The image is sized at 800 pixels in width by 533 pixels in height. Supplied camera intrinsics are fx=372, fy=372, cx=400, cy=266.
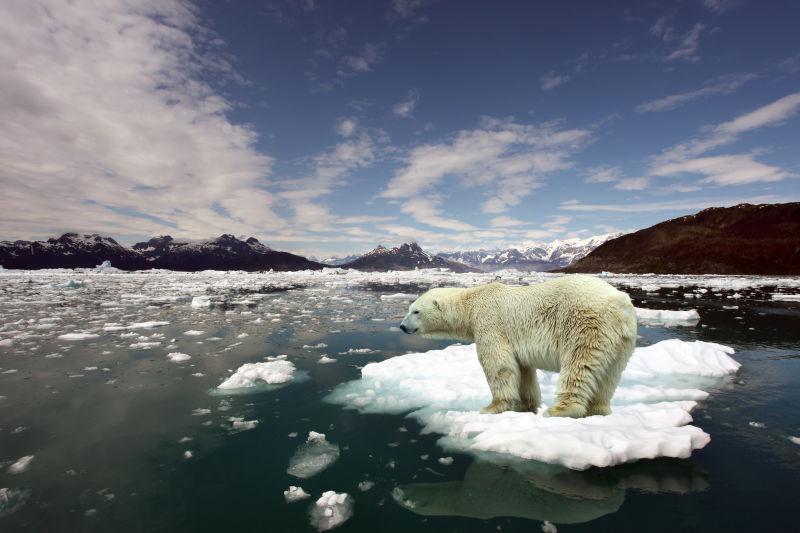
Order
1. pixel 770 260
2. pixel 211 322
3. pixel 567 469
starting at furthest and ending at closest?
1. pixel 770 260
2. pixel 211 322
3. pixel 567 469

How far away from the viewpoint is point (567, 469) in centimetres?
453

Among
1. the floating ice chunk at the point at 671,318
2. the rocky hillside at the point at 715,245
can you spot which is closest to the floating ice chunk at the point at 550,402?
the floating ice chunk at the point at 671,318

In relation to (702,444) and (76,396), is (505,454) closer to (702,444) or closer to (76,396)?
(702,444)

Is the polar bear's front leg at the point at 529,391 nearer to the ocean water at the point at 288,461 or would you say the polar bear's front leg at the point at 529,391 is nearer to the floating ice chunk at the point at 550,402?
the floating ice chunk at the point at 550,402

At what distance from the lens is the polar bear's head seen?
660 cm

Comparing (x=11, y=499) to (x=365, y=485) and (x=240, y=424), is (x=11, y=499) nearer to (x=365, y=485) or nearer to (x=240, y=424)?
(x=240, y=424)

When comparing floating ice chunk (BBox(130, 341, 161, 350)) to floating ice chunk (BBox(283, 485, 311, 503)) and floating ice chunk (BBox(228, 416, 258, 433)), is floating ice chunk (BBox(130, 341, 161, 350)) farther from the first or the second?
floating ice chunk (BBox(283, 485, 311, 503))

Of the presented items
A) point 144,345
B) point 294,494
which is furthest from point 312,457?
point 144,345

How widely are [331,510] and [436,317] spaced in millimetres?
3457

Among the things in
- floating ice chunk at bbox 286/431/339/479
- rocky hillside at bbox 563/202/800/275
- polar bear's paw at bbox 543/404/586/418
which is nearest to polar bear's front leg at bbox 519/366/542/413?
polar bear's paw at bbox 543/404/586/418

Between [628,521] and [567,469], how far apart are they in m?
0.93

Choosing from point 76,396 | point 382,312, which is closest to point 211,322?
point 382,312

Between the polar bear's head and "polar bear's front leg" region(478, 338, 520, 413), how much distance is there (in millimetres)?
832

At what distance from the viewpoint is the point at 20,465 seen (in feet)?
16.8
